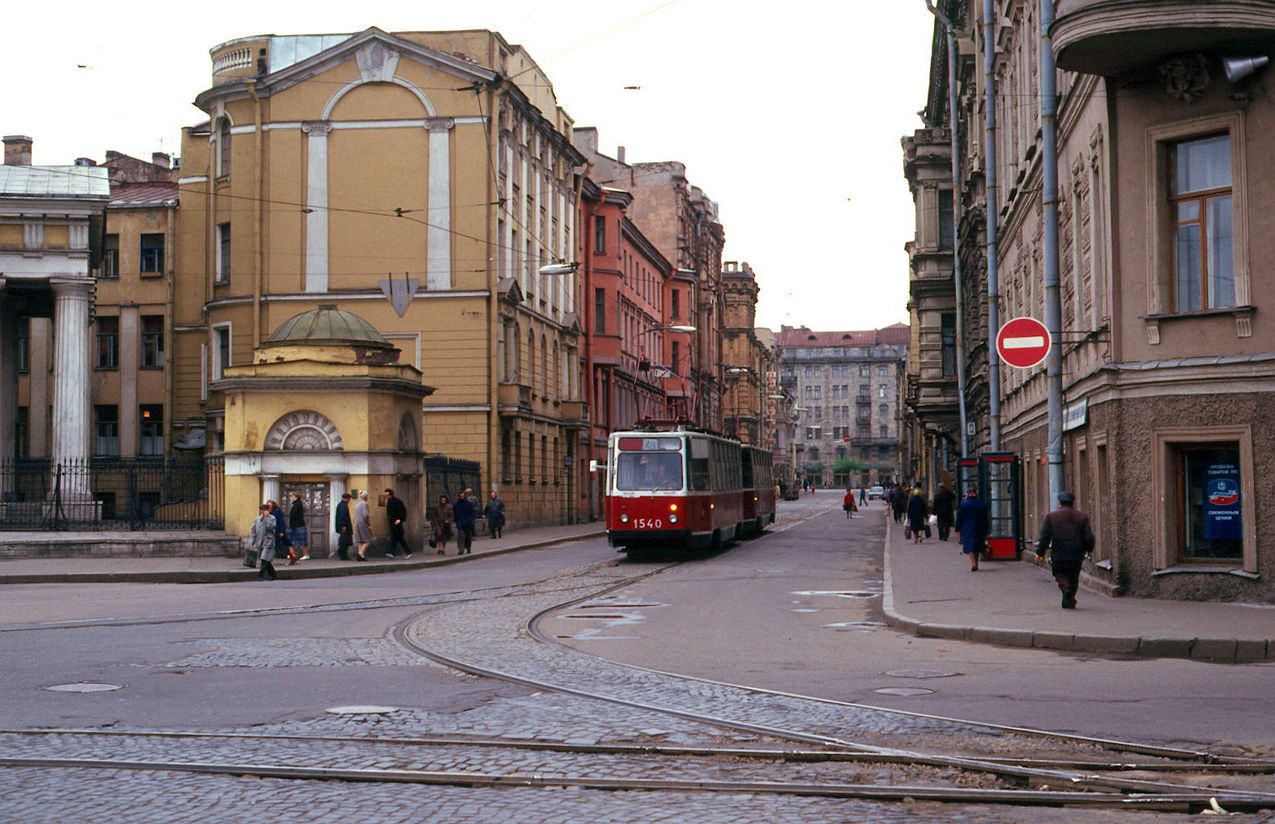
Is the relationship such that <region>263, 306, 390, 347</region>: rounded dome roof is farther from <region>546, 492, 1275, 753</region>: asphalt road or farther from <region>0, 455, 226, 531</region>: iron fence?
<region>546, 492, 1275, 753</region>: asphalt road

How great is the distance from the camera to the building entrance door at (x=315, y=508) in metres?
34.3

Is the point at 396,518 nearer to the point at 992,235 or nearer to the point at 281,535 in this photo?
the point at 281,535

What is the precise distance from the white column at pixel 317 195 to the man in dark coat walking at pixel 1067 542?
119 feet

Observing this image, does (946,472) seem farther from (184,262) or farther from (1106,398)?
(1106,398)

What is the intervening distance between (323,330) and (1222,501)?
23196mm

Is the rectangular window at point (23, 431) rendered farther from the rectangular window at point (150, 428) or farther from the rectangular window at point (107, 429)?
the rectangular window at point (150, 428)

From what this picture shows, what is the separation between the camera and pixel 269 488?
112 feet

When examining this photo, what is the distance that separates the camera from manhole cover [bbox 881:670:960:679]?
1288cm

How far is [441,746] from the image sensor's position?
30.9 feet

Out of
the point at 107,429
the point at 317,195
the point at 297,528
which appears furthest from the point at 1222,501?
the point at 107,429

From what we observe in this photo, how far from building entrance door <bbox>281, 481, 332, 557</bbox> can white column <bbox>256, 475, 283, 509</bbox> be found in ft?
0.55

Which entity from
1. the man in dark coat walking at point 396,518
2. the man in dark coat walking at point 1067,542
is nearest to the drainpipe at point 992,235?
the man in dark coat walking at point 1067,542

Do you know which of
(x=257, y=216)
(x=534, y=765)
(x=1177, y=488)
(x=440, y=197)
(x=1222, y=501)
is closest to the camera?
(x=534, y=765)

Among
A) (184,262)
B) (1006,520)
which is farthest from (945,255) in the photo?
(184,262)
